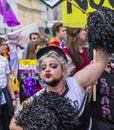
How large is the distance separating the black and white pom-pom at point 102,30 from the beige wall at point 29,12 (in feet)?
108

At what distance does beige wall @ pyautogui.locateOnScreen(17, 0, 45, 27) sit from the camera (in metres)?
36.9

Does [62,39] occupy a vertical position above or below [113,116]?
above

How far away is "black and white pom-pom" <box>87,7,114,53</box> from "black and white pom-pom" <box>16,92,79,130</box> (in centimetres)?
45

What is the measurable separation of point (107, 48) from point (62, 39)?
11.4 feet

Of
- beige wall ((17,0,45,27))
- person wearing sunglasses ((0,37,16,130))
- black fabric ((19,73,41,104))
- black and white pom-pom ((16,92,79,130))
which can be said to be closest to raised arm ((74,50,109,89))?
black and white pom-pom ((16,92,79,130))

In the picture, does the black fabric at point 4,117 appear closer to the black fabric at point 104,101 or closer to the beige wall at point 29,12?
the black fabric at point 104,101

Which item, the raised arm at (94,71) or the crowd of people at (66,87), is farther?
the raised arm at (94,71)

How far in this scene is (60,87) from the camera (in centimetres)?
→ 299

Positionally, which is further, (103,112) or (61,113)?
(103,112)

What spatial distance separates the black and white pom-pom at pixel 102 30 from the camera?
294 centimetres

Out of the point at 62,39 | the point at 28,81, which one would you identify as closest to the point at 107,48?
the point at 28,81

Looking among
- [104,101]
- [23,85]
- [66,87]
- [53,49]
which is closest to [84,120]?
[66,87]

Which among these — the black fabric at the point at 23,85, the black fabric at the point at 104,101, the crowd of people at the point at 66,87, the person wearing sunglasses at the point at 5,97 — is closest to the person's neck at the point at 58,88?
the crowd of people at the point at 66,87

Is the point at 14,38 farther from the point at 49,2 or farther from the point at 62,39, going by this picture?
the point at 49,2
